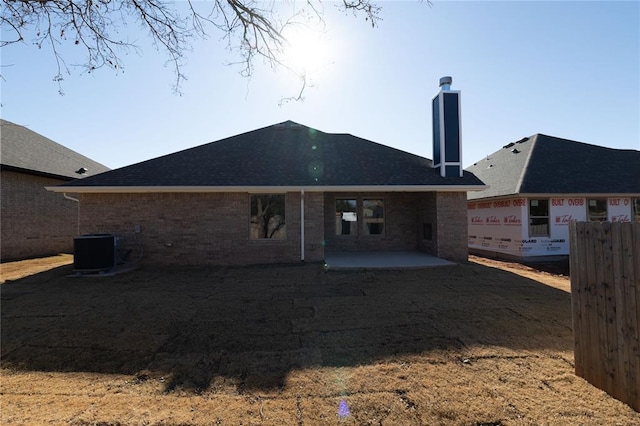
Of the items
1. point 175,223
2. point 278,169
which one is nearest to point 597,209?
point 278,169

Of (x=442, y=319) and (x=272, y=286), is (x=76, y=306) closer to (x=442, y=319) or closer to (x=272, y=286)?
(x=272, y=286)

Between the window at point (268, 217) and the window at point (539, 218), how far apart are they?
1058 cm

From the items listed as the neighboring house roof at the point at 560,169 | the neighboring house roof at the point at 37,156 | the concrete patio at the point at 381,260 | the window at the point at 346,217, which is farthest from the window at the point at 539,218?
the neighboring house roof at the point at 37,156

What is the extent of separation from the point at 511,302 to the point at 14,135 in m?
22.5

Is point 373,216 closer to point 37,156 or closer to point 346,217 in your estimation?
point 346,217

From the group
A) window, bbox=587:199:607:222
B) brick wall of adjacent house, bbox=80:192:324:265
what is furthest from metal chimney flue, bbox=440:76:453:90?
brick wall of adjacent house, bbox=80:192:324:265

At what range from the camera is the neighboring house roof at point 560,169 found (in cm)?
1359

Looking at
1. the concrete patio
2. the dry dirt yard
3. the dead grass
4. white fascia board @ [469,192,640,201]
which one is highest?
white fascia board @ [469,192,640,201]

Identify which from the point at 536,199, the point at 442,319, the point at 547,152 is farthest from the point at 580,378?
the point at 547,152

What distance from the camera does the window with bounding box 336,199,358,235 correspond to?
14.1m

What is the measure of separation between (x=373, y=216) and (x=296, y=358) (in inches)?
418

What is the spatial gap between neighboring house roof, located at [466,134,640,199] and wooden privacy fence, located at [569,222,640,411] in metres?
10.9

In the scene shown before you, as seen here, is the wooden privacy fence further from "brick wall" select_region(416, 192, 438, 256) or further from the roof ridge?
the roof ridge

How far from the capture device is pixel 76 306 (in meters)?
6.53
